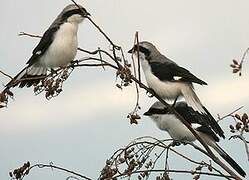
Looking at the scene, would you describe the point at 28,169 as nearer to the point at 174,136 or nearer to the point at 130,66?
the point at 130,66

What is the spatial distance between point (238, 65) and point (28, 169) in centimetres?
89

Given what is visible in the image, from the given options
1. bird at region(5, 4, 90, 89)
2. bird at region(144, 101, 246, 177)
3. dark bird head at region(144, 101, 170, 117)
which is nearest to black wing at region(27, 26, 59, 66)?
bird at region(5, 4, 90, 89)

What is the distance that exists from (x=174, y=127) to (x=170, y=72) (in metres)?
1.33

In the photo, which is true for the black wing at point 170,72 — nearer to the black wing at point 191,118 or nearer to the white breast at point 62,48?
the black wing at point 191,118

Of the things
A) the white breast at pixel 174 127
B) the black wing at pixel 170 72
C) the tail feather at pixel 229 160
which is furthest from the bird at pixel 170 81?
the white breast at pixel 174 127

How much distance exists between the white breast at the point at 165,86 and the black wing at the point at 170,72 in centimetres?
3

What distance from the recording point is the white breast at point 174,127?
473 cm

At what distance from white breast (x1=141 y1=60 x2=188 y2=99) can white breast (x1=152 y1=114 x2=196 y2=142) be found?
137cm

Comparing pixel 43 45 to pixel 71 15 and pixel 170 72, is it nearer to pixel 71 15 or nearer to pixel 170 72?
pixel 71 15

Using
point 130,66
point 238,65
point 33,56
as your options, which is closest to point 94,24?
point 130,66

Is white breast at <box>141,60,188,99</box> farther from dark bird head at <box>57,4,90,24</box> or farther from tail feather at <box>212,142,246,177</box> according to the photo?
dark bird head at <box>57,4,90,24</box>

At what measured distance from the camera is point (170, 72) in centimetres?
353

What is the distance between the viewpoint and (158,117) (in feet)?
16.2

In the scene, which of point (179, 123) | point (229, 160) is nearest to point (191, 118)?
point (179, 123)
